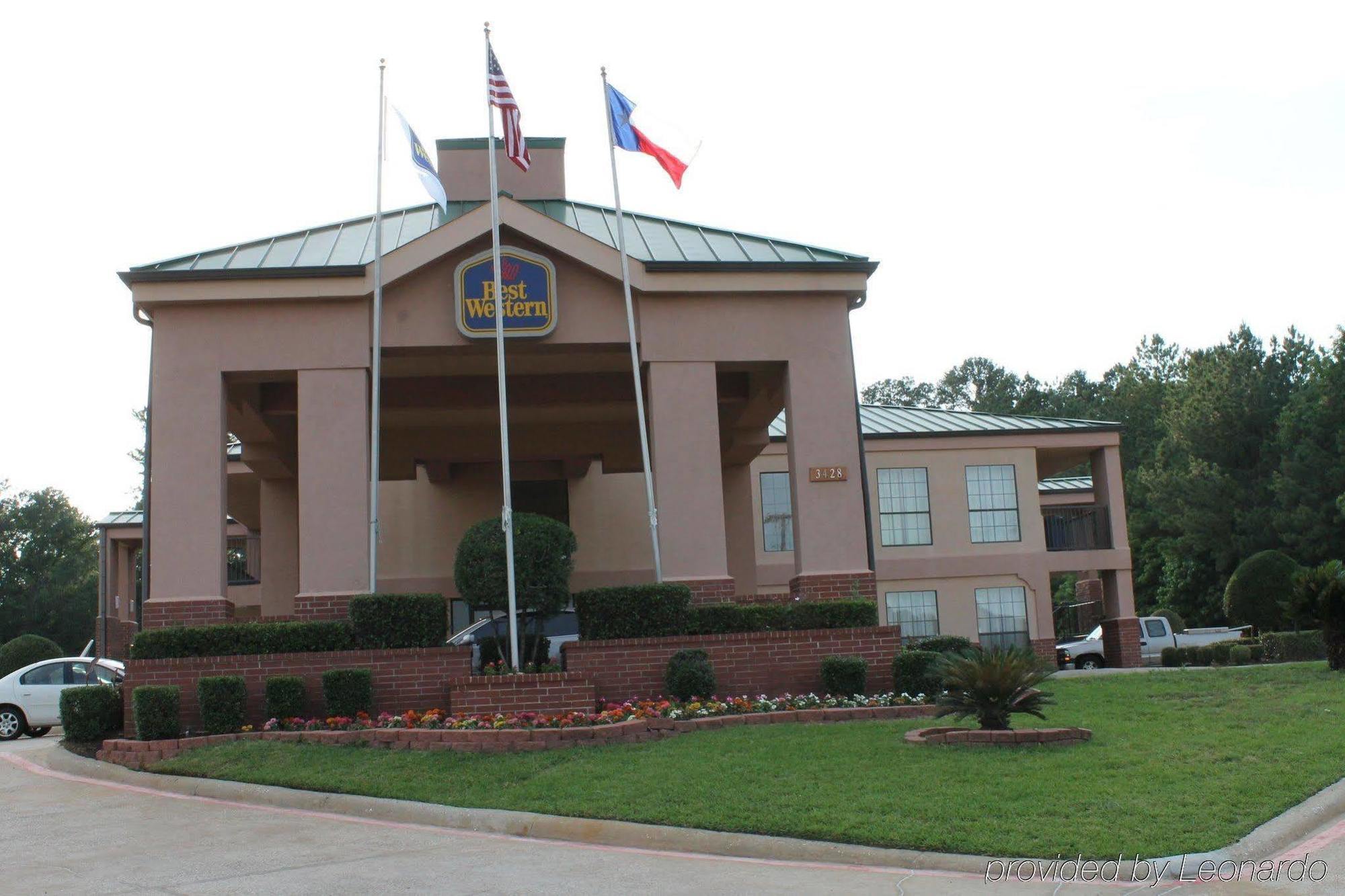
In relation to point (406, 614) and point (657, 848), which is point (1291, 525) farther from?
point (657, 848)

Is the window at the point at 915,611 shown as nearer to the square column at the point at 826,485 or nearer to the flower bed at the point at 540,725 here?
the square column at the point at 826,485

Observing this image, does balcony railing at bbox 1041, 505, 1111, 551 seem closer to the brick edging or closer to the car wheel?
the brick edging

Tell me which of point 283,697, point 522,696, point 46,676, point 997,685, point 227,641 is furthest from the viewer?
point 46,676

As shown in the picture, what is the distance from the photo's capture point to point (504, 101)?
17391mm

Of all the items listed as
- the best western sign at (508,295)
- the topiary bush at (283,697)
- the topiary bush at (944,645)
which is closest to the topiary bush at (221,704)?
the topiary bush at (283,697)

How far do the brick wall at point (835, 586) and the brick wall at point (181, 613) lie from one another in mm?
7806

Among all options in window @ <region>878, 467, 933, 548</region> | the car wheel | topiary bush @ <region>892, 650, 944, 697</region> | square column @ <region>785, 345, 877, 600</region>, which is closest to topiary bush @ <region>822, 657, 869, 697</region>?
topiary bush @ <region>892, 650, 944, 697</region>

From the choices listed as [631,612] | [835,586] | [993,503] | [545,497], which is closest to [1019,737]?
[631,612]

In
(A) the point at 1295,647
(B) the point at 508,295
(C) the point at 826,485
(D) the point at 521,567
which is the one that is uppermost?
(B) the point at 508,295

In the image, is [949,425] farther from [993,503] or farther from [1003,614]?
[1003,614]

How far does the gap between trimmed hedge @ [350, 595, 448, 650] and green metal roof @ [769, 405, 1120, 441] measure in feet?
50.6

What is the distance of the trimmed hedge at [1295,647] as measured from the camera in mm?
24453

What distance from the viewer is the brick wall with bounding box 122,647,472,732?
51.4ft

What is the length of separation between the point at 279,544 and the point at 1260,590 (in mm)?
23218
